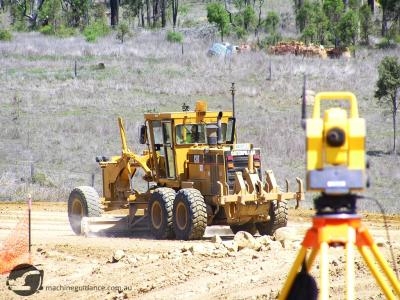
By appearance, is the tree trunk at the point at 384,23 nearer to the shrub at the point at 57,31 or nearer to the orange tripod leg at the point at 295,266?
the shrub at the point at 57,31

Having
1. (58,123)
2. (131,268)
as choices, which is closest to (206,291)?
(131,268)

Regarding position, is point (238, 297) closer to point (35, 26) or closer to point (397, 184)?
point (397, 184)

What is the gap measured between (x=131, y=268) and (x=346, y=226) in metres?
7.07

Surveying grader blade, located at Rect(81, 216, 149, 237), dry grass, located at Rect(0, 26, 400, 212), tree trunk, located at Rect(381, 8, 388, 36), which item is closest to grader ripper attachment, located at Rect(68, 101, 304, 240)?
grader blade, located at Rect(81, 216, 149, 237)

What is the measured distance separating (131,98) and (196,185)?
86.4ft

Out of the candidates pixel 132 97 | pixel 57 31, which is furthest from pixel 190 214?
A: pixel 57 31

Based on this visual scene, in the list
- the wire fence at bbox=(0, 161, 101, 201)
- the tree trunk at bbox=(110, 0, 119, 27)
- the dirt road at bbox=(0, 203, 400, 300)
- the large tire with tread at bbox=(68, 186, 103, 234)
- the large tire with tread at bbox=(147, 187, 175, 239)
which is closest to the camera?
the dirt road at bbox=(0, 203, 400, 300)

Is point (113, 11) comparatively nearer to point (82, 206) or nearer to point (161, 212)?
point (82, 206)

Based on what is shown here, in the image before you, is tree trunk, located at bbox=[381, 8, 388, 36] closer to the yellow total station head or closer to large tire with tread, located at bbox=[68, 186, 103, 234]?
large tire with tread, located at bbox=[68, 186, 103, 234]

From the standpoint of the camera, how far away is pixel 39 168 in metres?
30.5

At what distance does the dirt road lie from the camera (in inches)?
410

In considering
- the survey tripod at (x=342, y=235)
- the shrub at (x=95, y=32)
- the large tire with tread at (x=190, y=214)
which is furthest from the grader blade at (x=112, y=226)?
the shrub at (x=95, y=32)

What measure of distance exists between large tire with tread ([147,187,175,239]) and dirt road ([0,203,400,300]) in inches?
31.5

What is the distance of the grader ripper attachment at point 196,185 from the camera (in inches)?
626
